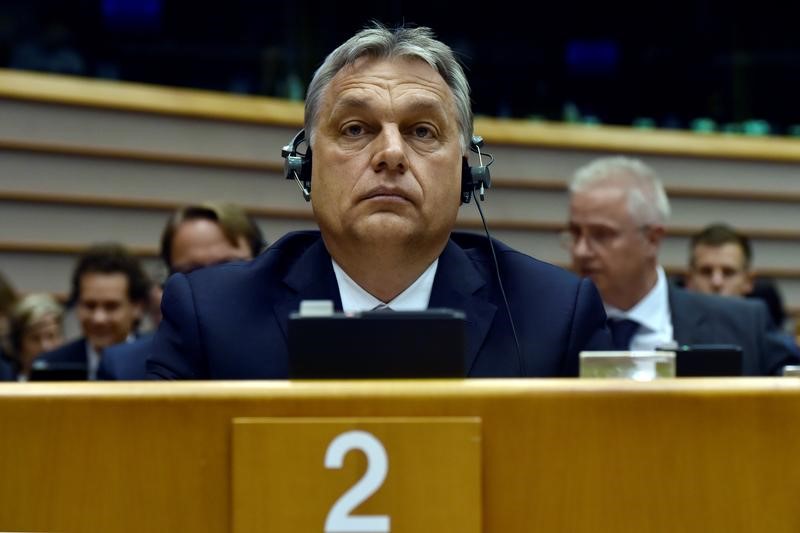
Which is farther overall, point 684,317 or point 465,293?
point 684,317

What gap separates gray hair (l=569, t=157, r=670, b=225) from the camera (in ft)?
12.8

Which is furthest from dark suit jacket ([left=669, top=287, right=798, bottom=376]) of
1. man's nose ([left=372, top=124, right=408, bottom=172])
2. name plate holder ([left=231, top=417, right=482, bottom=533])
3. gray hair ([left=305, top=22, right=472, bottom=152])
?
name plate holder ([left=231, top=417, right=482, bottom=533])

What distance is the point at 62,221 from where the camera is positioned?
5.69m

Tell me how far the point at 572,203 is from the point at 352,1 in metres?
3.45

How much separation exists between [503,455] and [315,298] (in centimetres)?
91

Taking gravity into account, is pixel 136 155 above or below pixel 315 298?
above

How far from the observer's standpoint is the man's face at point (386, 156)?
1.81 metres

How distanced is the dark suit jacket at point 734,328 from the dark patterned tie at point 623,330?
0.14 meters

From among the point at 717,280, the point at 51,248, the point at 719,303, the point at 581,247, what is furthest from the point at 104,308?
the point at 717,280

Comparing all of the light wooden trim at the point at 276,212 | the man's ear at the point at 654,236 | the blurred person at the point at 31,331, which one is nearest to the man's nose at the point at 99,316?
the blurred person at the point at 31,331

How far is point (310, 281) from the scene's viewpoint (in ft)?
6.16

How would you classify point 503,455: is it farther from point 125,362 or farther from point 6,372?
point 6,372

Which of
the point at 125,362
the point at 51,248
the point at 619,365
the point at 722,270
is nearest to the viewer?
the point at 619,365

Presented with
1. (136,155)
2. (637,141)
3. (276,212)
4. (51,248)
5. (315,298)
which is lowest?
(315,298)
